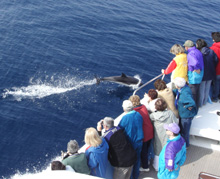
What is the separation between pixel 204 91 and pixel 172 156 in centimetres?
452

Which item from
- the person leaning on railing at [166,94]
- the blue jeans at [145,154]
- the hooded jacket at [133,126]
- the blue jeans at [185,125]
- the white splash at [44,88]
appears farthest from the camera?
the white splash at [44,88]

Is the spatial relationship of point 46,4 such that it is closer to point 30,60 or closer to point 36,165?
point 30,60

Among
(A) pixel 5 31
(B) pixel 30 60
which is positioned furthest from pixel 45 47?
(A) pixel 5 31

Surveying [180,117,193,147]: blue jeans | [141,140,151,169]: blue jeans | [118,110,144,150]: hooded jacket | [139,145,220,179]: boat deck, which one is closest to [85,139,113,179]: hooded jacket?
[118,110,144,150]: hooded jacket

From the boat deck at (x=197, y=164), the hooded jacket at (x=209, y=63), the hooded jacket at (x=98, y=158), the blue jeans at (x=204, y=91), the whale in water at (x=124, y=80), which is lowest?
the whale in water at (x=124, y=80)

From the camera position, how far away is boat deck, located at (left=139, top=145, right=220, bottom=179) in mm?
9148

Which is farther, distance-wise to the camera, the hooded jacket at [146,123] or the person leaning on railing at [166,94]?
the person leaning on railing at [166,94]

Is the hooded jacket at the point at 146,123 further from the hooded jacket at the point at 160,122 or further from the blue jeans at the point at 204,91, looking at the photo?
the blue jeans at the point at 204,91

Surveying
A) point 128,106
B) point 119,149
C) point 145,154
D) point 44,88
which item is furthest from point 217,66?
point 44,88

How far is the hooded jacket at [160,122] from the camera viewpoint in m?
8.41

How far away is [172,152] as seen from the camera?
24.2 ft

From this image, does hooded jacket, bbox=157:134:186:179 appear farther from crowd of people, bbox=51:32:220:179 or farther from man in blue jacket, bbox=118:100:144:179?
man in blue jacket, bbox=118:100:144:179

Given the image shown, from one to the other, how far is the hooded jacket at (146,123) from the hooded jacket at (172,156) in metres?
1.06

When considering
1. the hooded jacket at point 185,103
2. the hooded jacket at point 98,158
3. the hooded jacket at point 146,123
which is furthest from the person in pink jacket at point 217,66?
the hooded jacket at point 98,158
